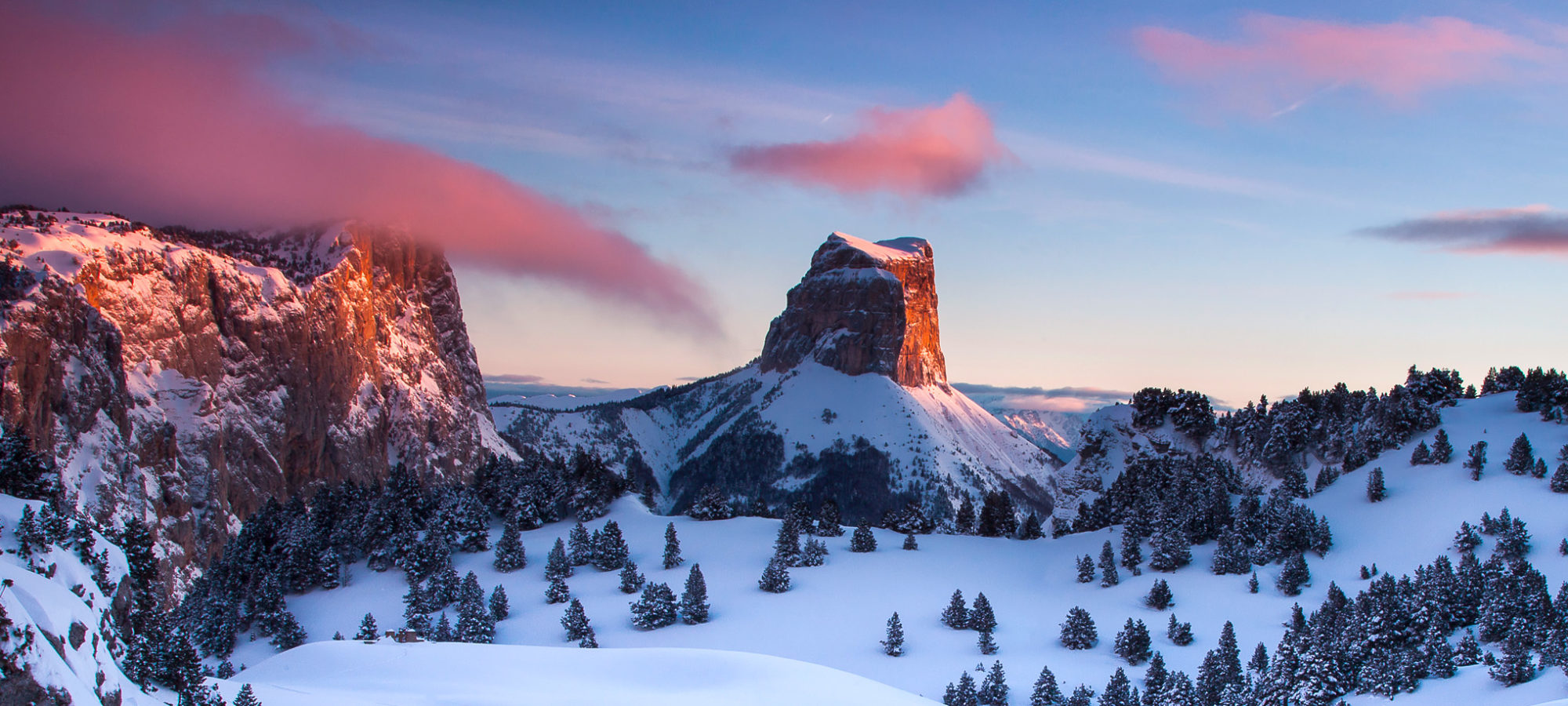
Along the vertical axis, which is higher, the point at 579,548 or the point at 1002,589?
the point at 1002,589

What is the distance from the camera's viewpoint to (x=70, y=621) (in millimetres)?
25406

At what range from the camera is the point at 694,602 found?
86375 mm

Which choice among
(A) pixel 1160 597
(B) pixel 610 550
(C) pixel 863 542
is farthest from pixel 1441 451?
(B) pixel 610 550

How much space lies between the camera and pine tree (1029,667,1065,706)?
218 feet

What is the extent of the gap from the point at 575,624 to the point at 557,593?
1016 centimetres

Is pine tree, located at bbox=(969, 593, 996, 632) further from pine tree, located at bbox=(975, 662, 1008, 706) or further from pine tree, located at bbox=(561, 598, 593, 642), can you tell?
pine tree, located at bbox=(561, 598, 593, 642)

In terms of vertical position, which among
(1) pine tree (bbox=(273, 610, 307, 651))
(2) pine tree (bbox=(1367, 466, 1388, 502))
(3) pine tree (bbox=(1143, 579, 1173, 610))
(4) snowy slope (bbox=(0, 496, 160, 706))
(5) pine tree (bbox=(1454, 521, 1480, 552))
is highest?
(2) pine tree (bbox=(1367, 466, 1388, 502))

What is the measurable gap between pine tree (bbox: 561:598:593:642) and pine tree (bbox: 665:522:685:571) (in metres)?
16.4

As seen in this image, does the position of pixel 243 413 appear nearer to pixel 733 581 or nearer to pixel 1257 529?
pixel 733 581

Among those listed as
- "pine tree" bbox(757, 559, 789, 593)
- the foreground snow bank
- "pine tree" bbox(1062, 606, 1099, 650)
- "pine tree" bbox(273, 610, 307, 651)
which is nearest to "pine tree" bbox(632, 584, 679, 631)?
"pine tree" bbox(757, 559, 789, 593)

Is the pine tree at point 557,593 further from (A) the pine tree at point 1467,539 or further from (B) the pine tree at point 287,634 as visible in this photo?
(A) the pine tree at point 1467,539

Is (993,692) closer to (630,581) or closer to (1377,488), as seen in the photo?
(630,581)

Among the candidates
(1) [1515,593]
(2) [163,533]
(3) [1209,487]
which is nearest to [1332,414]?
(3) [1209,487]

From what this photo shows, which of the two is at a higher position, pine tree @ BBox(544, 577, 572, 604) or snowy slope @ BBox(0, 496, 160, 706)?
snowy slope @ BBox(0, 496, 160, 706)
